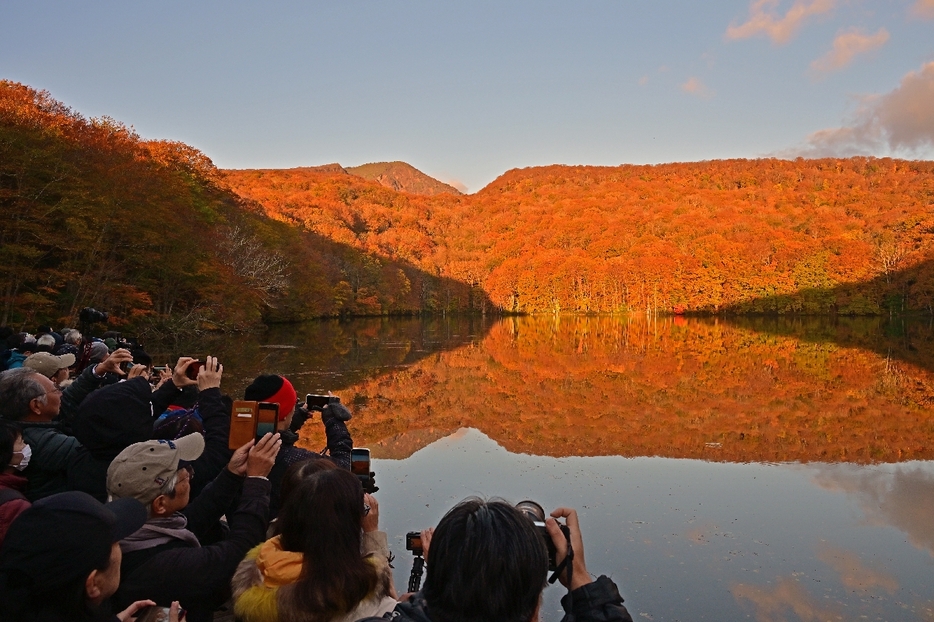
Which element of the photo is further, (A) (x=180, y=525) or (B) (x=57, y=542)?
(A) (x=180, y=525)

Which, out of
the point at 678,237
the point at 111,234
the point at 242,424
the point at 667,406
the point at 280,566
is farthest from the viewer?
the point at 678,237

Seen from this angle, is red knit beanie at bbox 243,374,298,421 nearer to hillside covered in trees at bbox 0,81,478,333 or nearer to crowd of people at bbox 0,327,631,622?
crowd of people at bbox 0,327,631,622

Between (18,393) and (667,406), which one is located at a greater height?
(18,393)

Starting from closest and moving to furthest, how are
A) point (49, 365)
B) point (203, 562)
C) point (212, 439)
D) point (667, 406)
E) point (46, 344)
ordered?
point (203, 562) → point (212, 439) → point (49, 365) → point (46, 344) → point (667, 406)

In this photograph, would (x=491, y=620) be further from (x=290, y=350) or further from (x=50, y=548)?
(x=290, y=350)

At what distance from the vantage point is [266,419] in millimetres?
2354

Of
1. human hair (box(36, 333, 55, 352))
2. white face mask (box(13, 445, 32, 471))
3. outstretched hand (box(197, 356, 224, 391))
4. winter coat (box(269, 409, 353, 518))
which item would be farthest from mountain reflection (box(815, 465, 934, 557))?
human hair (box(36, 333, 55, 352))

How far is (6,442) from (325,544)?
1.54 metres

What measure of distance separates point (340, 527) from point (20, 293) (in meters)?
20.0

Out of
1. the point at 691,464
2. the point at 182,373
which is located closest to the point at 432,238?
the point at 691,464

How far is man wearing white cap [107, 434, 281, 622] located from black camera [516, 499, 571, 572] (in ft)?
3.26

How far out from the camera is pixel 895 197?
78.2 metres

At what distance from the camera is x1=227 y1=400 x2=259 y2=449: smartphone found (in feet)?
7.45

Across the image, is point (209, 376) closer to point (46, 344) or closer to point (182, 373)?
point (182, 373)
